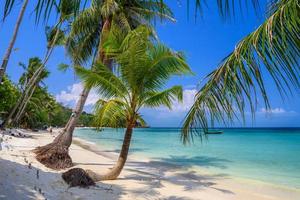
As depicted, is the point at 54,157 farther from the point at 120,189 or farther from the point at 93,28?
the point at 93,28

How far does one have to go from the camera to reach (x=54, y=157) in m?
8.73

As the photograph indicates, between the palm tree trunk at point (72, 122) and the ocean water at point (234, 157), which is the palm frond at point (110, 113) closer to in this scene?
the ocean water at point (234, 157)

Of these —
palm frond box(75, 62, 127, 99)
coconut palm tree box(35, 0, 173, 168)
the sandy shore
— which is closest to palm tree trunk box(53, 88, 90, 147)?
coconut palm tree box(35, 0, 173, 168)

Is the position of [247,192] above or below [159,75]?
below

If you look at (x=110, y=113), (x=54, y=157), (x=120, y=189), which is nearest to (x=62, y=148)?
(x=54, y=157)

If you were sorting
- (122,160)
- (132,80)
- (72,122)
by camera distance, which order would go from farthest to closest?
(72,122) < (122,160) < (132,80)

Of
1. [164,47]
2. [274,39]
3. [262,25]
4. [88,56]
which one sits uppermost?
[88,56]

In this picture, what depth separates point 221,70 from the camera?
7.00ft

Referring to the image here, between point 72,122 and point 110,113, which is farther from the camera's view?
point 72,122

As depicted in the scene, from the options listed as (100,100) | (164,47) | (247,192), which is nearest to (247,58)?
(164,47)

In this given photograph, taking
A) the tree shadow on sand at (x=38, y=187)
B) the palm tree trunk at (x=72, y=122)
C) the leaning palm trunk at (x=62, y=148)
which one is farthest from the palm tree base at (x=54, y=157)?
the tree shadow on sand at (x=38, y=187)

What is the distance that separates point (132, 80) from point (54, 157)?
Result: 3.57 m

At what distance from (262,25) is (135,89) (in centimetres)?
508

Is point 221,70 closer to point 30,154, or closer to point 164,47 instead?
point 164,47
